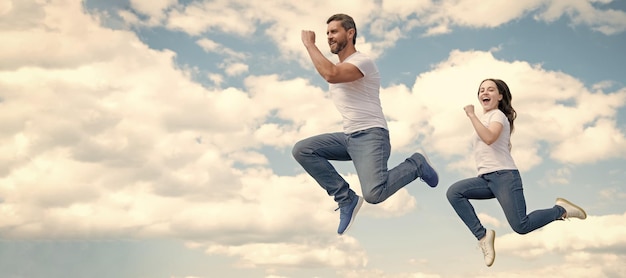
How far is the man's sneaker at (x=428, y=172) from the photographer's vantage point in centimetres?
923

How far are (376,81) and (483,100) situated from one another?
1.87m

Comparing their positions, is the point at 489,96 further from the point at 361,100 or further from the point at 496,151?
the point at 361,100

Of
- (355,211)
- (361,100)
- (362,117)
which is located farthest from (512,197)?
(361,100)

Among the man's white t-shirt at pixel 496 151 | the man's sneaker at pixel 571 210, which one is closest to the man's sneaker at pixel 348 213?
the man's white t-shirt at pixel 496 151

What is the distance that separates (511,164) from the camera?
30.8 ft

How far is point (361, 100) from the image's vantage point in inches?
340

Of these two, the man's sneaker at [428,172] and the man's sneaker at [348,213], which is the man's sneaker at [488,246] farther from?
the man's sneaker at [348,213]

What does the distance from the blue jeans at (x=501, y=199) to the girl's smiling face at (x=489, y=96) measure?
0.97 meters

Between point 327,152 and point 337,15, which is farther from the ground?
point 337,15

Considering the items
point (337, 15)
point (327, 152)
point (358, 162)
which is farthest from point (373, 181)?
point (337, 15)

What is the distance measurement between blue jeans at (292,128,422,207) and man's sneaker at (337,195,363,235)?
76 mm

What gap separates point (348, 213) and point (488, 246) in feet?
7.21

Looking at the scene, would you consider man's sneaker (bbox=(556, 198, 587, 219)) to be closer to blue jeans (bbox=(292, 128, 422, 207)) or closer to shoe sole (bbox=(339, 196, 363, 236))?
blue jeans (bbox=(292, 128, 422, 207))

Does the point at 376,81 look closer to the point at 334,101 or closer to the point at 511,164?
the point at 334,101
